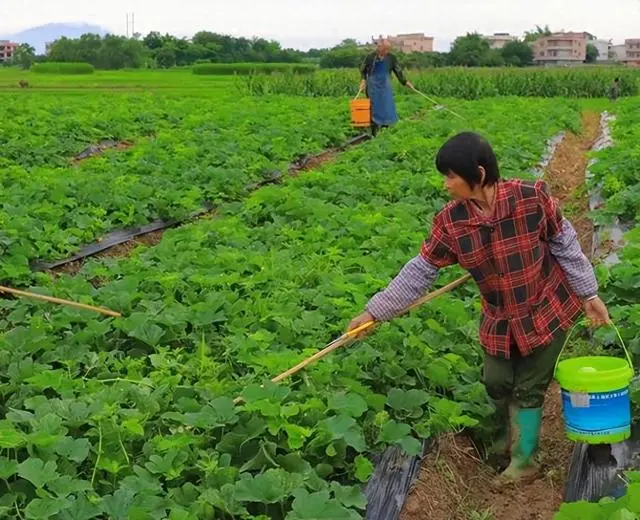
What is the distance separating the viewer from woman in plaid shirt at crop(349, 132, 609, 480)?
12.0ft

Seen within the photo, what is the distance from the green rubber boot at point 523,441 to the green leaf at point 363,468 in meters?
0.85

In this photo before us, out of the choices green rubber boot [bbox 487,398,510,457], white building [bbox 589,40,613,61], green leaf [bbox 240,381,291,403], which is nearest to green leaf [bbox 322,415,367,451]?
green leaf [bbox 240,381,291,403]

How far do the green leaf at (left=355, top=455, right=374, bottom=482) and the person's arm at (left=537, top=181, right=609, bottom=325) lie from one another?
1124 mm

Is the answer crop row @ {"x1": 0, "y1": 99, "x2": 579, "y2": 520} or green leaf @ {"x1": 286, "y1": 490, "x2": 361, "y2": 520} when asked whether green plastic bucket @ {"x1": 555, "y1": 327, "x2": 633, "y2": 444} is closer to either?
crop row @ {"x1": 0, "y1": 99, "x2": 579, "y2": 520}

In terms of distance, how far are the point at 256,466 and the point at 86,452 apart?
0.63 metres

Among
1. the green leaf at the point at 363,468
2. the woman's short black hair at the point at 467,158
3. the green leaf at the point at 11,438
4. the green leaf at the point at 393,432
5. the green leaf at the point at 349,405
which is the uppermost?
the woman's short black hair at the point at 467,158

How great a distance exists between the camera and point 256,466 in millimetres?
3379

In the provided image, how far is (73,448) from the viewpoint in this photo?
3.35 m

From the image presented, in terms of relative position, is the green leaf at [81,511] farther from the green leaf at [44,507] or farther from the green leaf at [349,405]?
the green leaf at [349,405]

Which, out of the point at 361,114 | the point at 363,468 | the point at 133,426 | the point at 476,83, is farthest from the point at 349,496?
the point at 476,83

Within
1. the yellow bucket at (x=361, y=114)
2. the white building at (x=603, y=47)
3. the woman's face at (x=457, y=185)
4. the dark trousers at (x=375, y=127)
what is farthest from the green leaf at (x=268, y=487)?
the white building at (x=603, y=47)

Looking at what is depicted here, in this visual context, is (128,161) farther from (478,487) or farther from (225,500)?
(225,500)

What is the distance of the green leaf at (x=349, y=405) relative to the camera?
3623 mm

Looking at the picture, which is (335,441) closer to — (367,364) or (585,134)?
(367,364)
